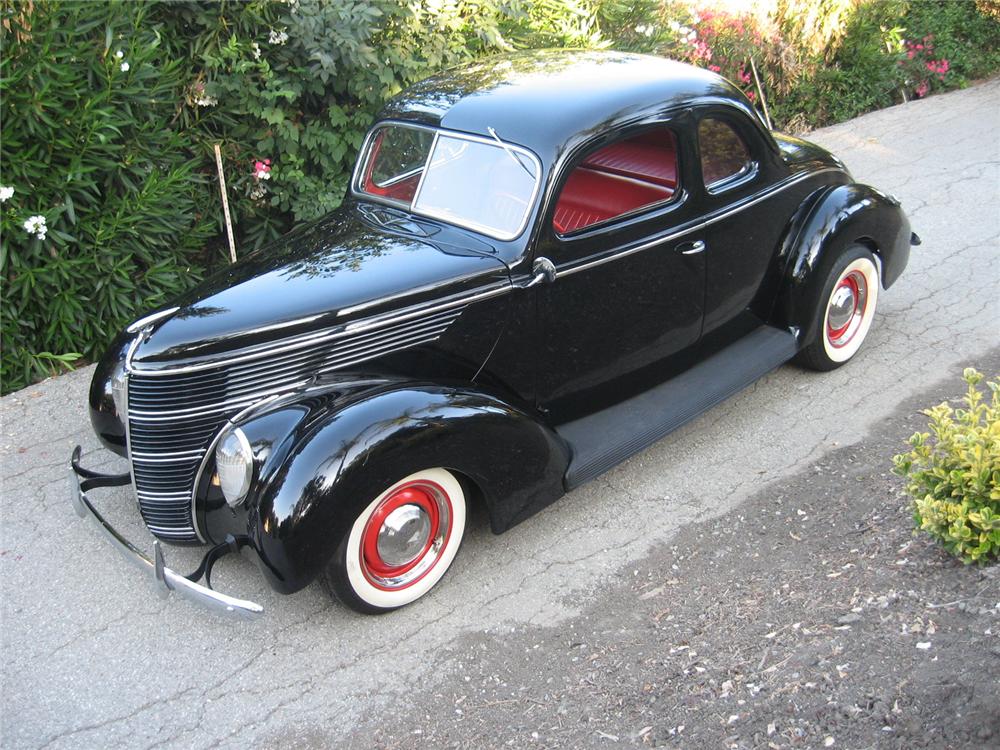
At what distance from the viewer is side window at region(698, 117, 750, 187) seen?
4.29 metres

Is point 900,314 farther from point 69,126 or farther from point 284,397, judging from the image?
point 69,126

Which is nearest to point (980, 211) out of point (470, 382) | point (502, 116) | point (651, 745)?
point (502, 116)

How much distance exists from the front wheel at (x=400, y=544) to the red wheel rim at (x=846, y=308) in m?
2.51

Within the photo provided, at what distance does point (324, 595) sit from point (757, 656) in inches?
65.6

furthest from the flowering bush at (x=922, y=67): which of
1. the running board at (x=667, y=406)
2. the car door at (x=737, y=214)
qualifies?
the running board at (x=667, y=406)

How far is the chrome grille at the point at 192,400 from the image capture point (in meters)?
3.34

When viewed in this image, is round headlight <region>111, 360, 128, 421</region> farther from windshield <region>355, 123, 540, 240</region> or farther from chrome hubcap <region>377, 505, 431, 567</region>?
windshield <region>355, 123, 540, 240</region>

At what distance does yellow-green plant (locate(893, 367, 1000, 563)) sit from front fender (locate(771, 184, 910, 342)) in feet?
5.04

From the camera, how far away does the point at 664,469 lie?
14.3ft

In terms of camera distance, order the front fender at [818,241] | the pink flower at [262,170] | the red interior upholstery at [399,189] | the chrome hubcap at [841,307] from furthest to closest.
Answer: the pink flower at [262,170]
the chrome hubcap at [841,307]
the front fender at [818,241]
the red interior upholstery at [399,189]

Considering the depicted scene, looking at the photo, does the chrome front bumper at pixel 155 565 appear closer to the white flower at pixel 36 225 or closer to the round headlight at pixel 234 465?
the round headlight at pixel 234 465

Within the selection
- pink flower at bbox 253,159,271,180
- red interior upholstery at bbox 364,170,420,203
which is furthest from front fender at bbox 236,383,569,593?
pink flower at bbox 253,159,271,180

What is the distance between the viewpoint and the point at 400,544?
11.3ft

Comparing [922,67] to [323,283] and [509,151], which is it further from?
[323,283]
